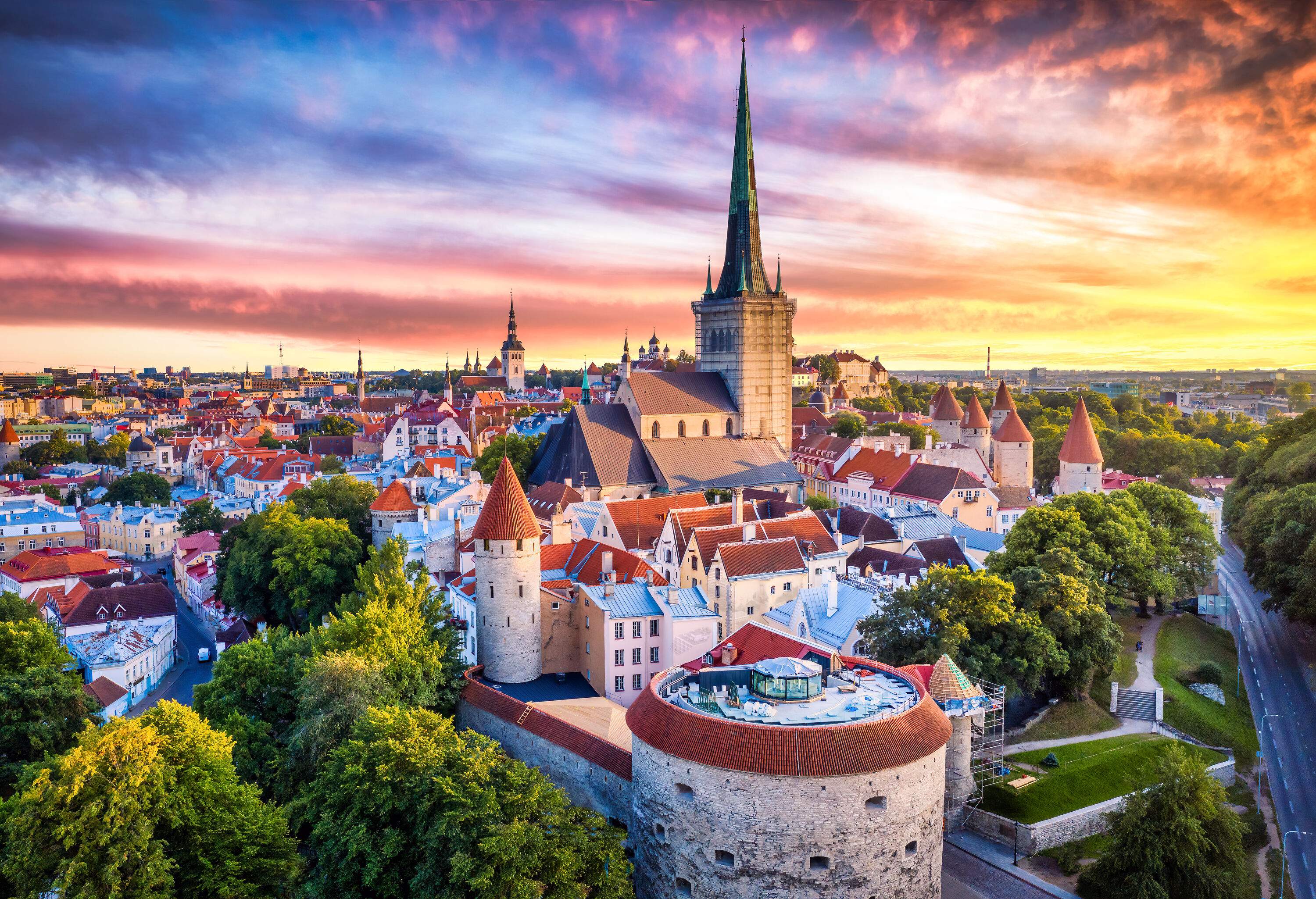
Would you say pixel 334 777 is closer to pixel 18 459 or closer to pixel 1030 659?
pixel 1030 659

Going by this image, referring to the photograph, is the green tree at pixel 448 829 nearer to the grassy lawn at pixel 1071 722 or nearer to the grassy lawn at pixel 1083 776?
the grassy lawn at pixel 1083 776

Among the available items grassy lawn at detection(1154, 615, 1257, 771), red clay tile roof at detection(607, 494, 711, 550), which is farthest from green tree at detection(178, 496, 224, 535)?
grassy lawn at detection(1154, 615, 1257, 771)

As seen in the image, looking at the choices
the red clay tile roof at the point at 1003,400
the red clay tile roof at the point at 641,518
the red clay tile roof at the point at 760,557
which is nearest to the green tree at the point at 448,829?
the red clay tile roof at the point at 760,557

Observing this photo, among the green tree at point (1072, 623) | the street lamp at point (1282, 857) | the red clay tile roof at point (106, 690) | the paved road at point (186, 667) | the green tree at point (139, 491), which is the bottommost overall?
the paved road at point (186, 667)

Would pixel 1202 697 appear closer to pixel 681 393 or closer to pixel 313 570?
pixel 681 393

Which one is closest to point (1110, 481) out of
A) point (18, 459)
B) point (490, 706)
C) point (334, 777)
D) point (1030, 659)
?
point (1030, 659)

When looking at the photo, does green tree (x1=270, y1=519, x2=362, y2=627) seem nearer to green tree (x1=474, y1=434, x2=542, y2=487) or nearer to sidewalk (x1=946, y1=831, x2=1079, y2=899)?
green tree (x1=474, y1=434, x2=542, y2=487)
